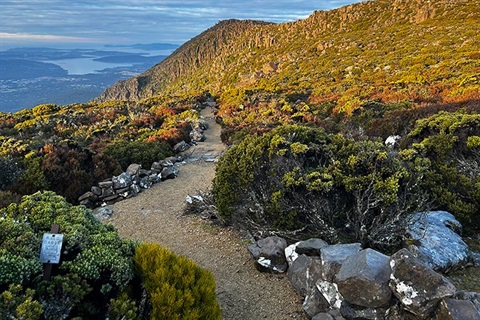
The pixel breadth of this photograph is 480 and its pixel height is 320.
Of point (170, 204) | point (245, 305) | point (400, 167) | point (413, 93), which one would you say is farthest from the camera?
point (413, 93)

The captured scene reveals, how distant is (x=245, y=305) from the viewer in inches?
180

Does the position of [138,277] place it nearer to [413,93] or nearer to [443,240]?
[443,240]

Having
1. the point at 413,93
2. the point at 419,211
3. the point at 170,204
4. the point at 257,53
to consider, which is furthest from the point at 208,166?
the point at 257,53

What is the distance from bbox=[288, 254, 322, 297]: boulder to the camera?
4.36m

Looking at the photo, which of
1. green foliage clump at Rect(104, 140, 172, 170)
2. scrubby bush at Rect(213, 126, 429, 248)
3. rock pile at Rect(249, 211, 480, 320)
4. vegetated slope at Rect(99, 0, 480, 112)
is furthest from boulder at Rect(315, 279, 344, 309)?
vegetated slope at Rect(99, 0, 480, 112)

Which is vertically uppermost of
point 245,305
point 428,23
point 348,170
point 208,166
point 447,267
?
point 428,23

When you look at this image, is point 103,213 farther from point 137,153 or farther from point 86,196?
point 137,153

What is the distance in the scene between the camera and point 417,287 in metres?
3.24

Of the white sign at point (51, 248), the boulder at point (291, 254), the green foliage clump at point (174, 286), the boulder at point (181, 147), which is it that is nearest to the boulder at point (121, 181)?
the boulder at point (181, 147)

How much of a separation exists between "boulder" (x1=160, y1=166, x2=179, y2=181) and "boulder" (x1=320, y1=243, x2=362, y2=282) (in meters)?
6.99

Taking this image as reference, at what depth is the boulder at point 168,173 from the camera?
10508mm

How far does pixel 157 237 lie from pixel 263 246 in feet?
8.06

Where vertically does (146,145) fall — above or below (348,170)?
below

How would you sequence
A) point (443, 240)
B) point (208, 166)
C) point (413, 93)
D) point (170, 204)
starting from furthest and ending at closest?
point (413, 93), point (208, 166), point (170, 204), point (443, 240)
